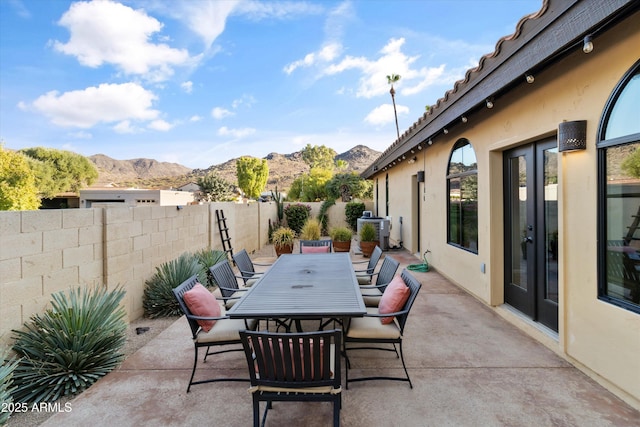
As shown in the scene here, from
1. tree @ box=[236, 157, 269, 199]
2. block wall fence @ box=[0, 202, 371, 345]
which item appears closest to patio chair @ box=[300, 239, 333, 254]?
block wall fence @ box=[0, 202, 371, 345]

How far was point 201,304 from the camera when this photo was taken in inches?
113

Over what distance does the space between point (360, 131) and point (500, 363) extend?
130ft

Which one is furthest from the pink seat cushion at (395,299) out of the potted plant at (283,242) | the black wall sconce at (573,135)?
the potted plant at (283,242)

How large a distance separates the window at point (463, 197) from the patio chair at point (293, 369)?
4.07 meters

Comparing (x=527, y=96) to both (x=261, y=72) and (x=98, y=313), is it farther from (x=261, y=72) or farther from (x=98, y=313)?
(x=261, y=72)

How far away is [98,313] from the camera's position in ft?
10.2

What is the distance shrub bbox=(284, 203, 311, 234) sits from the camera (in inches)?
601

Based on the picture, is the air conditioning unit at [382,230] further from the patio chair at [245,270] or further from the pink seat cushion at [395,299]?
the pink seat cushion at [395,299]

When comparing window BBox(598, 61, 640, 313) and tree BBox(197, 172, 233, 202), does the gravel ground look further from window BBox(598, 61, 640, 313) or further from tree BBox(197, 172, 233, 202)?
tree BBox(197, 172, 233, 202)

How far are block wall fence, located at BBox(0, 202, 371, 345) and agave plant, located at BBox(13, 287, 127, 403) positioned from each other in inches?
6.6

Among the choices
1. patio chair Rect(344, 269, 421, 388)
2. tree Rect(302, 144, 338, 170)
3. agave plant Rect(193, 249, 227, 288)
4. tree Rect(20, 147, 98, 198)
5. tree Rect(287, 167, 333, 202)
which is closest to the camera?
patio chair Rect(344, 269, 421, 388)

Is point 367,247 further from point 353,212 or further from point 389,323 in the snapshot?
point 353,212

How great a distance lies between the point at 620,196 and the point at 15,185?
92.1 ft

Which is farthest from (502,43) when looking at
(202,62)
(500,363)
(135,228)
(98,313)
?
(202,62)
